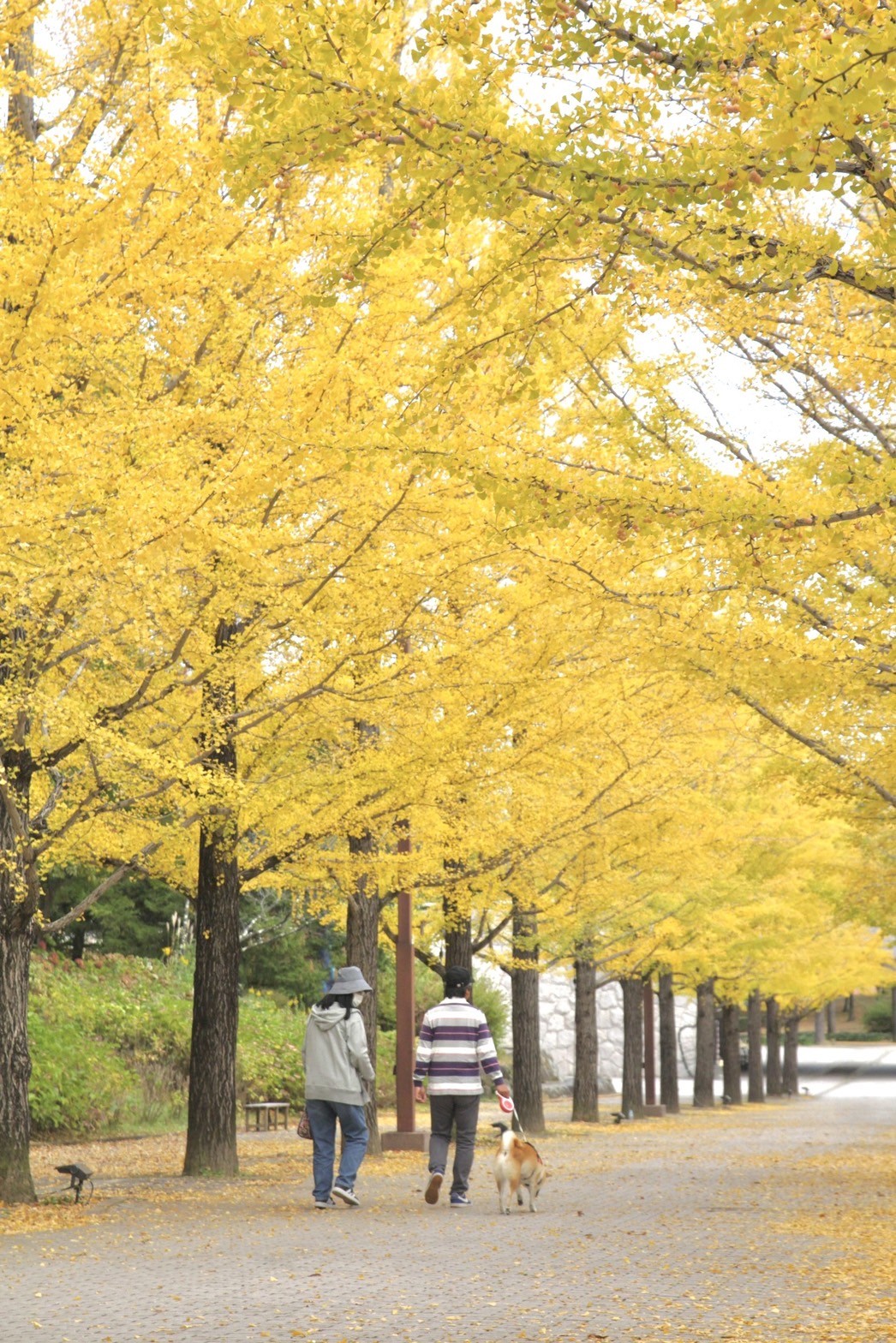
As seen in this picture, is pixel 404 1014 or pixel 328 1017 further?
pixel 404 1014

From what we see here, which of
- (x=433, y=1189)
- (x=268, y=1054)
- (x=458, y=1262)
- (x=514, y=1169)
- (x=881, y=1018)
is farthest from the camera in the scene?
(x=881, y=1018)

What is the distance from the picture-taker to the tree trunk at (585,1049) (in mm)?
22109

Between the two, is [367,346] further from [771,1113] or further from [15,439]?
[771,1113]

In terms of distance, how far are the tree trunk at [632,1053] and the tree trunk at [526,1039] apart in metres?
6.06

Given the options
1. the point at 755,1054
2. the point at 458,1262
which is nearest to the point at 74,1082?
the point at 458,1262

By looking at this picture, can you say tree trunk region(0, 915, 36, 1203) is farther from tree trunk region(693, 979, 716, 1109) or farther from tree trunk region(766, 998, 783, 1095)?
tree trunk region(766, 998, 783, 1095)

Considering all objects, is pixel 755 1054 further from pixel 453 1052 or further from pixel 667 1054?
pixel 453 1052

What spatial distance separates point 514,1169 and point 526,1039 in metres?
8.86

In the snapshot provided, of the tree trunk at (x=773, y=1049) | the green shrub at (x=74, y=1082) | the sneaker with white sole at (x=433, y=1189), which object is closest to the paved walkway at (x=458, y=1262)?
the sneaker with white sole at (x=433, y=1189)

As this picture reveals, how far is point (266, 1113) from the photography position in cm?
1953

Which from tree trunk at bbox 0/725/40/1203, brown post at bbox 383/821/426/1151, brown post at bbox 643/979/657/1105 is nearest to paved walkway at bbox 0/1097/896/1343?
tree trunk at bbox 0/725/40/1203

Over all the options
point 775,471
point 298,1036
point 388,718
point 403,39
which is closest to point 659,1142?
point 298,1036

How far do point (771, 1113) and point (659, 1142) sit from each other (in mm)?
12875

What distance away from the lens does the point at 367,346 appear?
9.00 metres
